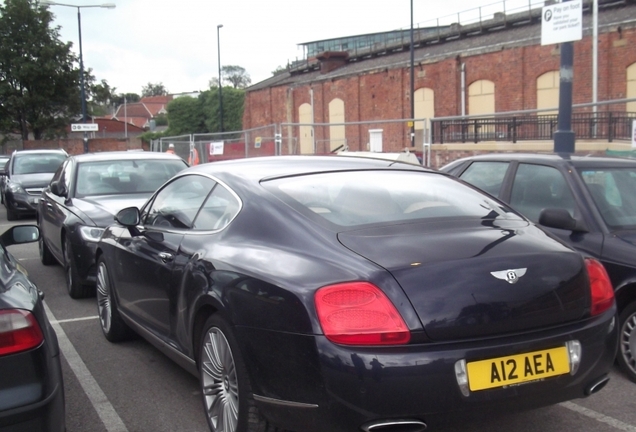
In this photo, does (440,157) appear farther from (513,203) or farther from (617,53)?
(617,53)

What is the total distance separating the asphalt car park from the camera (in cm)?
430

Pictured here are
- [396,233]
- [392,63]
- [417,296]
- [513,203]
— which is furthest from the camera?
[392,63]

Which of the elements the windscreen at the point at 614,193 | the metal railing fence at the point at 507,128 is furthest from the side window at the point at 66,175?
the metal railing fence at the point at 507,128

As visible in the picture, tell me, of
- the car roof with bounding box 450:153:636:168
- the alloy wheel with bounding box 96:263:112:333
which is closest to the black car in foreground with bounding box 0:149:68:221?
the alloy wheel with bounding box 96:263:112:333

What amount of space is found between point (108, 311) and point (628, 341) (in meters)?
4.15

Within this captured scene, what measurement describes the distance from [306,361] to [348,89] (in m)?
45.9

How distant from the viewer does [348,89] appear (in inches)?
1896

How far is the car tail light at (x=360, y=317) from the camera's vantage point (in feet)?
10.2

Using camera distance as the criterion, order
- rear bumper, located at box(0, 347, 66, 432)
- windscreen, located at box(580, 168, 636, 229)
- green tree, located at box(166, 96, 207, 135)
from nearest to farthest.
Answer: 1. rear bumper, located at box(0, 347, 66, 432)
2. windscreen, located at box(580, 168, 636, 229)
3. green tree, located at box(166, 96, 207, 135)

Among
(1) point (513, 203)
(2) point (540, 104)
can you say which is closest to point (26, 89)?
(2) point (540, 104)

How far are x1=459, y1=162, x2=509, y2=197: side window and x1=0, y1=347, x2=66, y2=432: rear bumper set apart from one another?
446 centimetres

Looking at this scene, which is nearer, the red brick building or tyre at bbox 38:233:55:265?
tyre at bbox 38:233:55:265

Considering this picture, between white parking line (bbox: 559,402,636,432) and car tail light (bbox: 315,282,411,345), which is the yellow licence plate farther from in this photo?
white parking line (bbox: 559,402,636,432)

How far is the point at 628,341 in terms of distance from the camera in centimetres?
511
